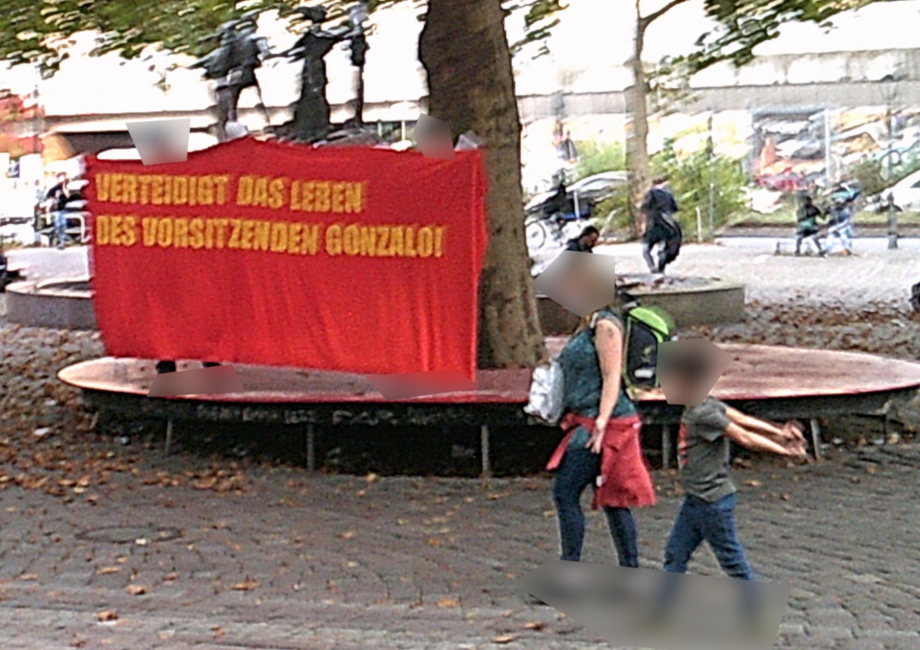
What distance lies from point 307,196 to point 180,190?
876 millimetres

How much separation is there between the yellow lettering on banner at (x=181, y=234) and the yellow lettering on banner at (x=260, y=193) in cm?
50

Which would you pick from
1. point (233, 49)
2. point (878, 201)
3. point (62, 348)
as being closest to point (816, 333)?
point (233, 49)

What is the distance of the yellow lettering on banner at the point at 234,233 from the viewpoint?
1040 centimetres

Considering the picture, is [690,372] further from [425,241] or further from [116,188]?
[116,188]

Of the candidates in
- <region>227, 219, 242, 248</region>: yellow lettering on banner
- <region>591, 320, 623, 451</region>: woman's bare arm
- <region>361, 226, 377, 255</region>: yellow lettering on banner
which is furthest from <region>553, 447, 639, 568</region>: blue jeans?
<region>227, 219, 242, 248</region>: yellow lettering on banner

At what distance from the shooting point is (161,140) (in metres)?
10.5

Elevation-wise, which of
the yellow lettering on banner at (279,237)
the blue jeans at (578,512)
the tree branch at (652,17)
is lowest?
the blue jeans at (578,512)

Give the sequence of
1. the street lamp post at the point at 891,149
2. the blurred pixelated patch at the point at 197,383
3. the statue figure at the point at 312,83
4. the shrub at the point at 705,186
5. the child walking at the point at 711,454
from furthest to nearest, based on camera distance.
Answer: the shrub at the point at 705,186, the street lamp post at the point at 891,149, the statue figure at the point at 312,83, the blurred pixelated patch at the point at 197,383, the child walking at the point at 711,454

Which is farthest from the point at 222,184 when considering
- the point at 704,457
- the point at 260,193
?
the point at 704,457

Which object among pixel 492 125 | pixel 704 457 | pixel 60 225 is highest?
pixel 492 125

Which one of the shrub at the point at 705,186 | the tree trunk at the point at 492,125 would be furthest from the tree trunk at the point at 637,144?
the tree trunk at the point at 492,125

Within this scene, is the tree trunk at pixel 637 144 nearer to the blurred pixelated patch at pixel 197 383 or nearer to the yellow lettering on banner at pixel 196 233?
the blurred pixelated patch at pixel 197 383

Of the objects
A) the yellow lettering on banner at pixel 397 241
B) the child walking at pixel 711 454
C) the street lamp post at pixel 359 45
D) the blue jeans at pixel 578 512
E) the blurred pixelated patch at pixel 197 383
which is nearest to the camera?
the child walking at pixel 711 454

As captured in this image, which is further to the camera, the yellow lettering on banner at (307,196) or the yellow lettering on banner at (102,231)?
the yellow lettering on banner at (102,231)
